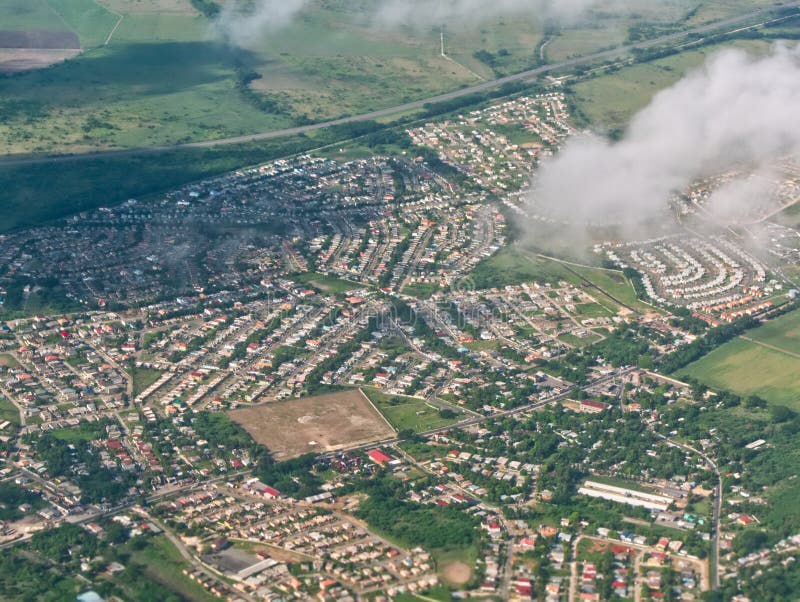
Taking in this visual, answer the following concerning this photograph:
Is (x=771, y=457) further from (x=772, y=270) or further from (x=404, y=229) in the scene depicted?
(x=404, y=229)

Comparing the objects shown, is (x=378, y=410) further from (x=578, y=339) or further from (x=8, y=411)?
(x=8, y=411)

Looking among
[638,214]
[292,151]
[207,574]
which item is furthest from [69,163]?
[207,574]

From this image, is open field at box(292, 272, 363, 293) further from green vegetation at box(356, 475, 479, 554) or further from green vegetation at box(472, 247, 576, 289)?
green vegetation at box(356, 475, 479, 554)

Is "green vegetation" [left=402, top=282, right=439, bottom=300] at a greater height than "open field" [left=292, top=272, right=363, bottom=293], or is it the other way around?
"green vegetation" [left=402, top=282, right=439, bottom=300]

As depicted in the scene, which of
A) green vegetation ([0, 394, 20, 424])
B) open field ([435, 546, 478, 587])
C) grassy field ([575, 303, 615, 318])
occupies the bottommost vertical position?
green vegetation ([0, 394, 20, 424])

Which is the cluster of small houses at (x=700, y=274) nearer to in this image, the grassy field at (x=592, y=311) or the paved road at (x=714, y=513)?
the grassy field at (x=592, y=311)

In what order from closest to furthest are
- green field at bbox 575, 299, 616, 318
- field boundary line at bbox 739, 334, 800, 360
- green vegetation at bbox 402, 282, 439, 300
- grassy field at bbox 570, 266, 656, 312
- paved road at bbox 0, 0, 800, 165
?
field boundary line at bbox 739, 334, 800, 360, green field at bbox 575, 299, 616, 318, grassy field at bbox 570, 266, 656, 312, green vegetation at bbox 402, 282, 439, 300, paved road at bbox 0, 0, 800, 165

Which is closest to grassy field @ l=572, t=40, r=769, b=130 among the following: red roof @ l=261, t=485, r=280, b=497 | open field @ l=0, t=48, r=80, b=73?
open field @ l=0, t=48, r=80, b=73
